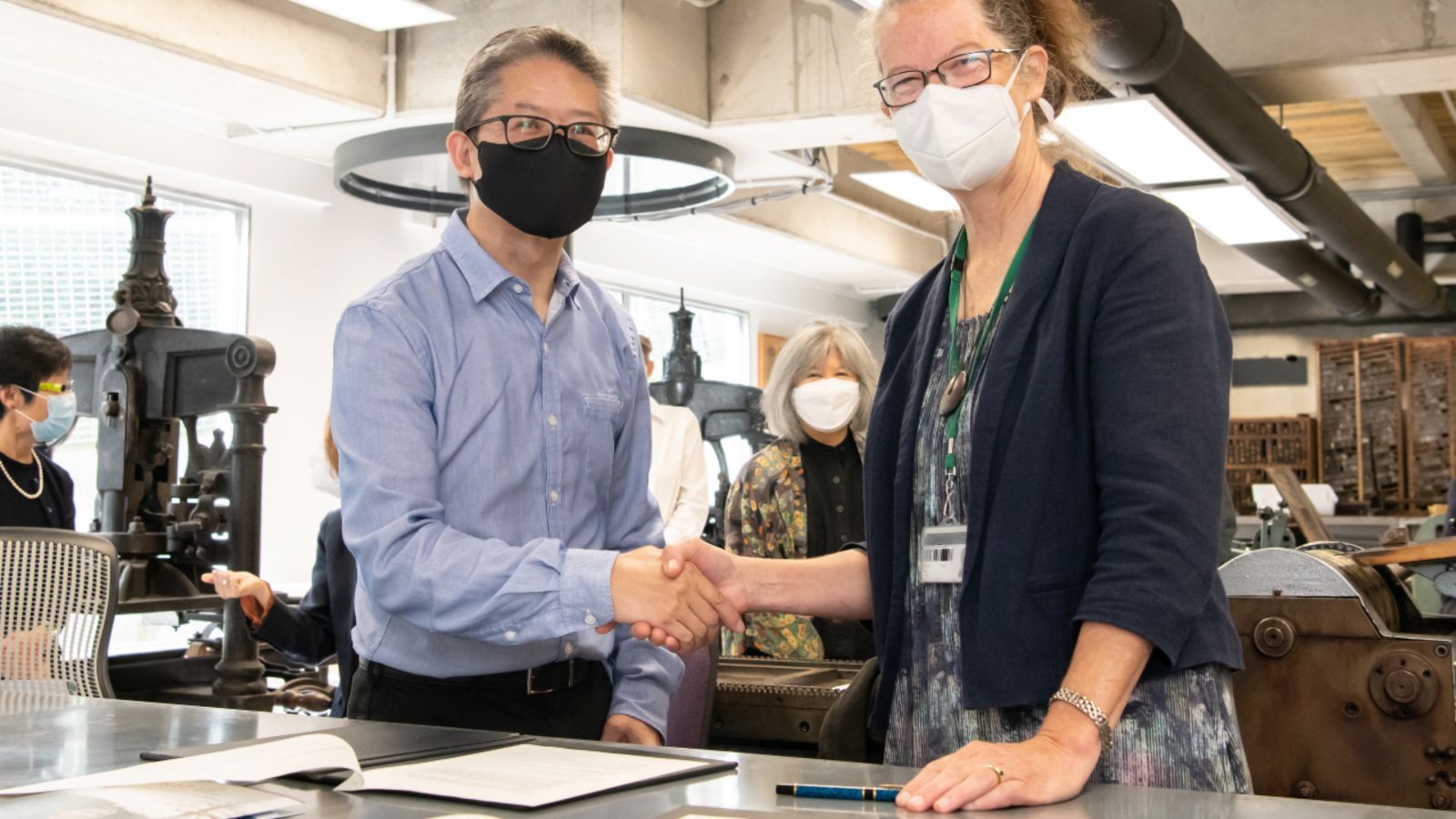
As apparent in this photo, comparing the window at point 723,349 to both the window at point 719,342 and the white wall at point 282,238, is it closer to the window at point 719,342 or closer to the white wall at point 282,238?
the window at point 719,342

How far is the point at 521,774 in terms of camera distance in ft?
4.26

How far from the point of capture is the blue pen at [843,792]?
1.18 metres

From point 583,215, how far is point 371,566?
0.61 m

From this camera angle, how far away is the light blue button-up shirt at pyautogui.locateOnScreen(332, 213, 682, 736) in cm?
170

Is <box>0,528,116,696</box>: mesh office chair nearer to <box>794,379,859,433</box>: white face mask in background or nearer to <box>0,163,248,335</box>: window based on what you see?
<box>794,379,859,433</box>: white face mask in background

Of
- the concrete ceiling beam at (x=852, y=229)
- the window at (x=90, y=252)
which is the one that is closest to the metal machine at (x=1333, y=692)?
the window at (x=90, y=252)

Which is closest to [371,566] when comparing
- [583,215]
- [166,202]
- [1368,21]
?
[583,215]

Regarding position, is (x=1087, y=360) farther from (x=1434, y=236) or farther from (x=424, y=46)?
(x=1434, y=236)

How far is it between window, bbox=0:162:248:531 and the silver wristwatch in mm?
5945

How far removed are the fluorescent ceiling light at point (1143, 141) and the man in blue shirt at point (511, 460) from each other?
10.8 feet

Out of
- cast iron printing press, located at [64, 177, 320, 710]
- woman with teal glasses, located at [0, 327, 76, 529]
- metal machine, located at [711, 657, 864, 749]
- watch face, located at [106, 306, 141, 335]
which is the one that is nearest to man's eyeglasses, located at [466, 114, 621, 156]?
metal machine, located at [711, 657, 864, 749]

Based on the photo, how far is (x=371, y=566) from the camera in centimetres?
175

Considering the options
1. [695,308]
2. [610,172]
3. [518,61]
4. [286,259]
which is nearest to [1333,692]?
[518,61]

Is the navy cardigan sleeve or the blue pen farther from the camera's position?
the navy cardigan sleeve
